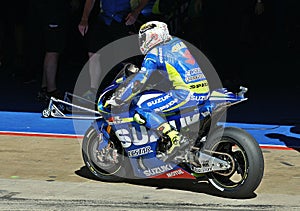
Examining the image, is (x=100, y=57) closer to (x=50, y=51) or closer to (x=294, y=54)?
(x=50, y=51)

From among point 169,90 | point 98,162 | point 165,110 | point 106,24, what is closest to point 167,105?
point 165,110

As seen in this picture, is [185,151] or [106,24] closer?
[185,151]

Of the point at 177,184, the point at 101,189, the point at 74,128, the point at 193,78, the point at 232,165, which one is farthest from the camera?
the point at 74,128

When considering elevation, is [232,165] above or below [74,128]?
above

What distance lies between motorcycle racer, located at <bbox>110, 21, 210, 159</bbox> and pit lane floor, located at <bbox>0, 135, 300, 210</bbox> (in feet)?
1.56

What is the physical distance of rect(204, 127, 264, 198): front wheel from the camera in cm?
712

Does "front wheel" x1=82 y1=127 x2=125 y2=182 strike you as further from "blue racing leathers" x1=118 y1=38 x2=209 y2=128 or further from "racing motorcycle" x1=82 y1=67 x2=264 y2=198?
"blue racing leathers" x1=118 y1=38 x2=209 y2=128

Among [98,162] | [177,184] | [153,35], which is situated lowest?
[177,184]

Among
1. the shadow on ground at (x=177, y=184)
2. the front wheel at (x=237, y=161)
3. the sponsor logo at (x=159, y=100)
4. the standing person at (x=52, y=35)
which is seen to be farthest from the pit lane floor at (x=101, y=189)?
the standing person at (x=52, y=35)

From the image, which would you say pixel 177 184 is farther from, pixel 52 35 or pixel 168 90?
pixel 52 35

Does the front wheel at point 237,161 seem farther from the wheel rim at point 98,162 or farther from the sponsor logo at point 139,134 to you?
the wheel rim at point 98,162

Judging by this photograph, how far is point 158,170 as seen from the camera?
25.1 feet

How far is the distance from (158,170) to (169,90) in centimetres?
74

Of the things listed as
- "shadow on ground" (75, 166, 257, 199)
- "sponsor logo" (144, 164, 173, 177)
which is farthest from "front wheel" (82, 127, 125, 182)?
"sponsor logo" (144, 164, 173, 177)
